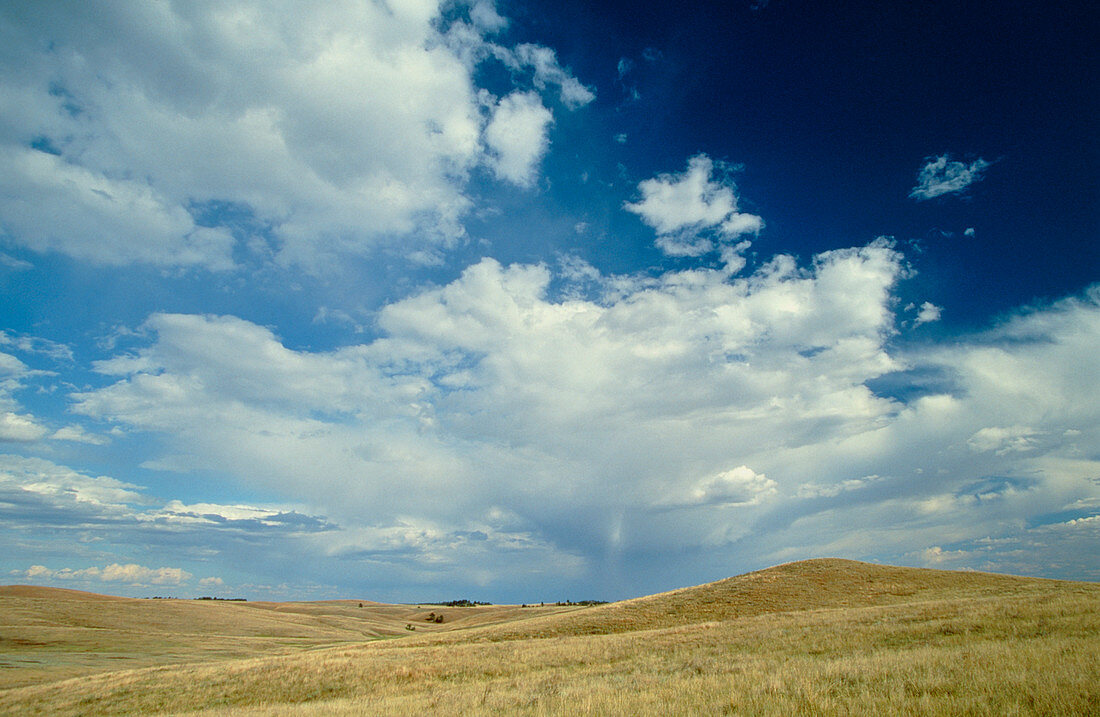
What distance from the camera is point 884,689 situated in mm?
10930

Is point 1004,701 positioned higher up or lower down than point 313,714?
higher up

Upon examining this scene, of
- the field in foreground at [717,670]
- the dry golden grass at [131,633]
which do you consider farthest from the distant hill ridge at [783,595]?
the dry golden grass at [131,633]

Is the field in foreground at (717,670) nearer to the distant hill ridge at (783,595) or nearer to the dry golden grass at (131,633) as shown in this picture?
the distant hill ridge at (783,595)

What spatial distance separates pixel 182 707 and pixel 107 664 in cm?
2689

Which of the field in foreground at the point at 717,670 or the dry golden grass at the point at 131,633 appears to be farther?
the dry golden grass at the point at 131,633

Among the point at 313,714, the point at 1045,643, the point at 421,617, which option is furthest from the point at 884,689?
the point at 421,617

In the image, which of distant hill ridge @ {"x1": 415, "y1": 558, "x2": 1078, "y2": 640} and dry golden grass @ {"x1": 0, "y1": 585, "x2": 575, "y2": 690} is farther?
distant hill ridge @ {"x1": 415, "y1": 558, "x2": 1078, "y2": 640}

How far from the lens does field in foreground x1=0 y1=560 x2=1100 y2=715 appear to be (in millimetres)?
10445

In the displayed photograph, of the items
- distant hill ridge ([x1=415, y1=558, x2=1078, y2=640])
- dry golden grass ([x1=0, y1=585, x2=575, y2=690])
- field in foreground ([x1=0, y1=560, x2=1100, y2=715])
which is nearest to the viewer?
field in foreground ([x1=0, y1=560, x2=1100, y2=715])

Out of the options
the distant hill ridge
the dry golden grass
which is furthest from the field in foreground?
the dry golden grass

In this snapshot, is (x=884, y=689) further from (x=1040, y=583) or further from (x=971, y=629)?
(x=1040, y=583)

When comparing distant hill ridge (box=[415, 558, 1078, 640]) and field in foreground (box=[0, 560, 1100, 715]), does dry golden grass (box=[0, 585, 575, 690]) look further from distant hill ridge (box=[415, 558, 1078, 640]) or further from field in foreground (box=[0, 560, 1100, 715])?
distant hill ridge (box=[415, 558, 1078, 640])

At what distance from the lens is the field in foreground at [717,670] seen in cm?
1045

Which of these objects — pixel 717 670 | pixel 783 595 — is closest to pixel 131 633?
pixel 783 595
